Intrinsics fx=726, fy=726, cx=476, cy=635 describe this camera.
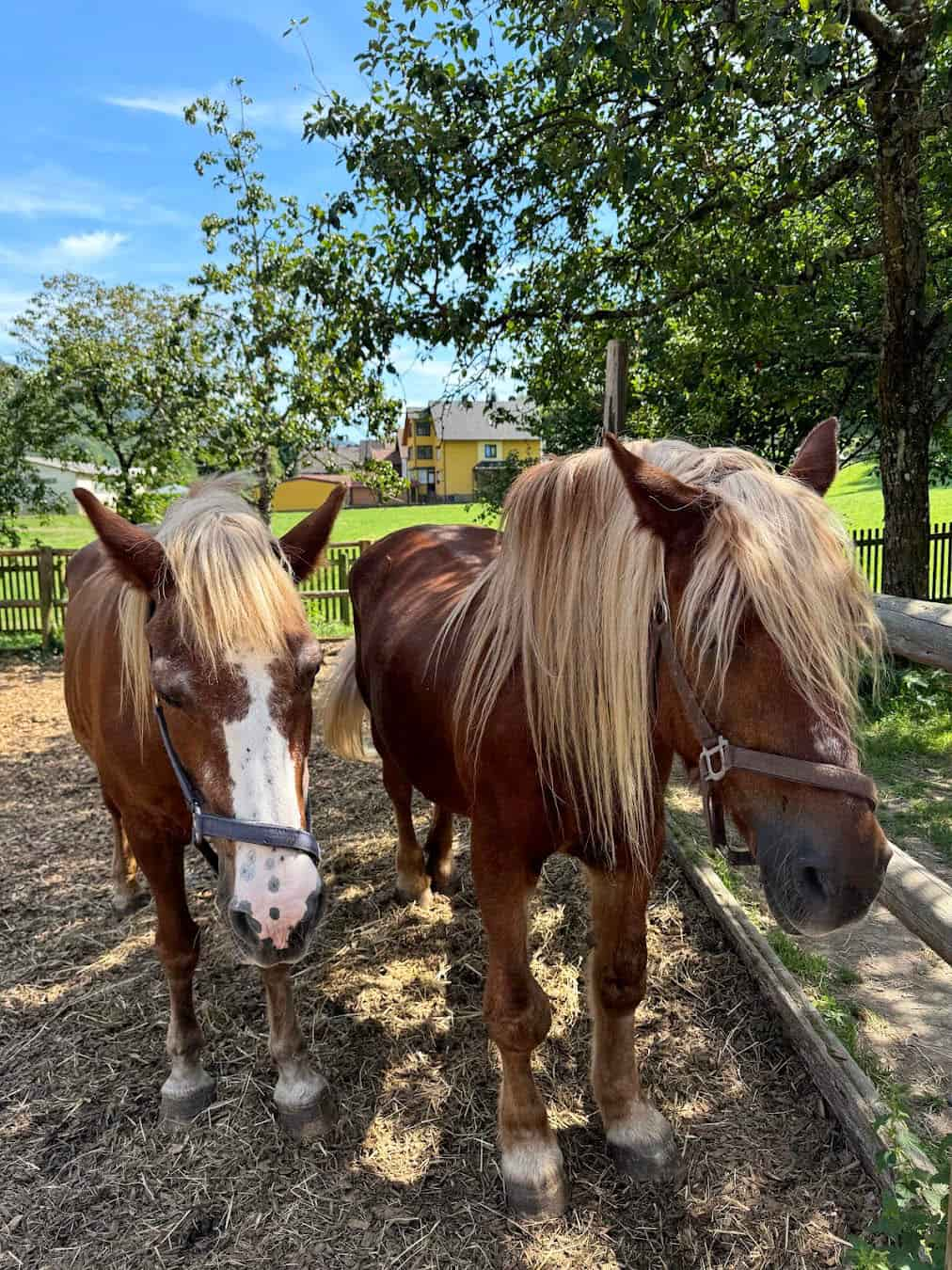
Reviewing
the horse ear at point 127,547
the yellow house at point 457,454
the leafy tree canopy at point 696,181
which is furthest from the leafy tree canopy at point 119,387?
the yellow house at point 457,454

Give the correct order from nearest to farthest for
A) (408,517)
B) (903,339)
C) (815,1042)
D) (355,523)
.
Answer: (815,1042)
(903,339)
(355,523)
(408,517)

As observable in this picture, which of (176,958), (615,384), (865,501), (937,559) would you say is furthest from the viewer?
(865,501)

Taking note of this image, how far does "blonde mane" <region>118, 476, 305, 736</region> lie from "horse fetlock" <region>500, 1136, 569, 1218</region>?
162 centimetres

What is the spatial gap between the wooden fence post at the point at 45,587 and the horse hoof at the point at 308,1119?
990cm

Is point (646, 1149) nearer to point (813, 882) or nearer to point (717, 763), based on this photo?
point (813, 882)

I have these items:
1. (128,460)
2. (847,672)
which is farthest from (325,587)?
(847,672)

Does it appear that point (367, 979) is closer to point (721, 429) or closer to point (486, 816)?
point (486, 816)

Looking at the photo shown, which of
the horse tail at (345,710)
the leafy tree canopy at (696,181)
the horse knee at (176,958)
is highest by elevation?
the leafy tree canopy at (696,181)

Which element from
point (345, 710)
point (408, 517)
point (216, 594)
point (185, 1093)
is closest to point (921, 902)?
point (216, 594)

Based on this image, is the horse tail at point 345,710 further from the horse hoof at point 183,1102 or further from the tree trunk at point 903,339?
the tree trunk at point 903,339

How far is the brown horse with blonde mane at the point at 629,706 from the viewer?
136 cm

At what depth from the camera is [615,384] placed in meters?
4.21

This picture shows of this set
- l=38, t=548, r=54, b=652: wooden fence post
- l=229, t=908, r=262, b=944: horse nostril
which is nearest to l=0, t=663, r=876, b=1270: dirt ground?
l=229, t=908, r=262, b=944: horse nostril

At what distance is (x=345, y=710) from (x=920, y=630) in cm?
288
